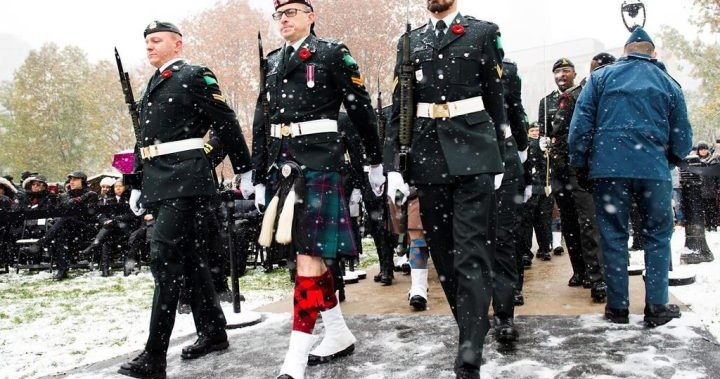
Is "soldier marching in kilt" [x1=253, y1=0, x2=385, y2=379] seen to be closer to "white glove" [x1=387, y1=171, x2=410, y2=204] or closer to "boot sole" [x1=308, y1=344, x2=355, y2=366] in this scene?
"boot sole" [x1=308, y1=344, x2=355, y2=366]

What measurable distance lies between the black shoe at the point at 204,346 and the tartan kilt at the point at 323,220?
3.72 feet

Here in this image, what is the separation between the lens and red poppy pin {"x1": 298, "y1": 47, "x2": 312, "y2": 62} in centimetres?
392

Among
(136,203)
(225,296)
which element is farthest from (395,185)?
(225,296)

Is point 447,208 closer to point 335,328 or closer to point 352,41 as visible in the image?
point 335,328

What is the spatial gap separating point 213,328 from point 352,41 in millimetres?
23430

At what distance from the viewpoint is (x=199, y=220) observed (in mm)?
4352

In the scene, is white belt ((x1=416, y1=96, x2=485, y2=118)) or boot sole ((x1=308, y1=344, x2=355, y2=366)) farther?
boot sole ((x1=308, y1=344, x2=355, y2=366))

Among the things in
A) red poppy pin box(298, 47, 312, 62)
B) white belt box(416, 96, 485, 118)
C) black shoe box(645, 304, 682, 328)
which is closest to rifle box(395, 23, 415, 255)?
white belt box(416, 96, 485, 118)

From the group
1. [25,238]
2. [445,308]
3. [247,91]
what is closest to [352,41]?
[247,91]

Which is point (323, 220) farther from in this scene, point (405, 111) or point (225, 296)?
point (225, 296)

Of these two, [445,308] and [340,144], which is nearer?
[340,144]

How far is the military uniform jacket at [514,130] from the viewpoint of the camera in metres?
4.74

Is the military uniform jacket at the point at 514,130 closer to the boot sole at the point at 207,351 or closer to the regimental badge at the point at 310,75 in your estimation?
the regimental badge at the point at 310,75

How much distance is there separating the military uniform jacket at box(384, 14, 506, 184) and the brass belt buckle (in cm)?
3
